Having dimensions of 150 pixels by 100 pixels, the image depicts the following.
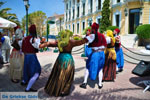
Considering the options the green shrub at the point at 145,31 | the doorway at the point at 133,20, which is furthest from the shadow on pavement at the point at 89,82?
the doorway at the point at 133,20

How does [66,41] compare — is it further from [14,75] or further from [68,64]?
[14,75]

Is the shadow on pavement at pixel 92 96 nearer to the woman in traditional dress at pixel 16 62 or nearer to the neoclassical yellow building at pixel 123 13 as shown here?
the woman in traditional dress at pixel 16 62

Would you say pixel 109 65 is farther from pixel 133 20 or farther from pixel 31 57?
pixel 133 20

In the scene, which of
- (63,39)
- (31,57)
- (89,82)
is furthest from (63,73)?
(89,82)

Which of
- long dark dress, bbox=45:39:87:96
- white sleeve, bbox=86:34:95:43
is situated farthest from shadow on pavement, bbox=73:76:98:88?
white sleeve, bbox=86:34:95:43

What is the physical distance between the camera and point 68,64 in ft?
10.3

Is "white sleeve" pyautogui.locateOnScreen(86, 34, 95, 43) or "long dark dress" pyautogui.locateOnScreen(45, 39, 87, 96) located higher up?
"white sleeve" pyautogui.locateOnScreen(86, 34, 95, 43)

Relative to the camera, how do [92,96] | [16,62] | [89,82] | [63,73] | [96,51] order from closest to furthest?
[63,73], [92,96], [96,51], [16,62], [89,82]

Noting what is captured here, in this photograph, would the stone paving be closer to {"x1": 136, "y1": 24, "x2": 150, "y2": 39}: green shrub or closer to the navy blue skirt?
the navy blue skirt

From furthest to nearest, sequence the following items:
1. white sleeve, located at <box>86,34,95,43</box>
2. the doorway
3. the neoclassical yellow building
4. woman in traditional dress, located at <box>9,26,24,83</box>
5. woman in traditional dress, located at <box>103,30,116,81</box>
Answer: the doorway < the neoclassical yellow building < woman in traditional dress, located at <box>103,30,116,81</box> < woman in traditional dress, located at <box>9,26,24,83</box> < white sleeve, located at <box>86,34,95,43</box>

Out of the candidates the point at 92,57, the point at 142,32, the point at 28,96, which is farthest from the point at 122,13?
the point at 28,96

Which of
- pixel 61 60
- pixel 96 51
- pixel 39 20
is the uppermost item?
pixel 39 20

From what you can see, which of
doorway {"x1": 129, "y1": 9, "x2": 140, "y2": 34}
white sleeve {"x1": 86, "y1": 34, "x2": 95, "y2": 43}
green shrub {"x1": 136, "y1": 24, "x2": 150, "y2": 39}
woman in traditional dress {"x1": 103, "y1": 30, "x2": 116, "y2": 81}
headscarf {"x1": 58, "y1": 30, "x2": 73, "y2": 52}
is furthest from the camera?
doorway {"x1": 129, "y1": 9, "x2": 140, "y2": 34}

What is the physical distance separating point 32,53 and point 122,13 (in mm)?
16174
